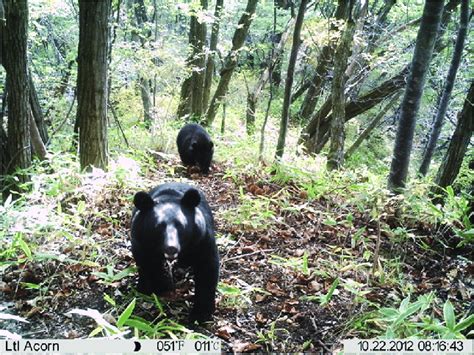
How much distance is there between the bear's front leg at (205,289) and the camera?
3.47 m

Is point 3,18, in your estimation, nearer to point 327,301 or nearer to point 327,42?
point 327,301

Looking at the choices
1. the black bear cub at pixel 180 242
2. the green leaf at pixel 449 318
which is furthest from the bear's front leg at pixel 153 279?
the green leaf at pixel 449 318

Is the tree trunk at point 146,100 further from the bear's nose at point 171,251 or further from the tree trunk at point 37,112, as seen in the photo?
the bear's nose at point 171,251

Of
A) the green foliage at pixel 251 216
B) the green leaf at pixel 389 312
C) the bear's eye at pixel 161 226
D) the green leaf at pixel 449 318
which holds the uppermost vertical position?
the bear's eye at pixel 161 226

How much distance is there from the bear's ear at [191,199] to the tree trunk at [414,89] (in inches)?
121

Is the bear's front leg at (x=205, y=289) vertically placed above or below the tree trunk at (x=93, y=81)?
below

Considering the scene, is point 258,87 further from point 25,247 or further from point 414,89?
point 25,247

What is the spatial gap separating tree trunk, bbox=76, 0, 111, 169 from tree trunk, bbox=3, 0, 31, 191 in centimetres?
72

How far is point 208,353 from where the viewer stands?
3029 millimetres

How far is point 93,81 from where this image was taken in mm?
5555

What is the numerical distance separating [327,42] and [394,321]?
6902 mm

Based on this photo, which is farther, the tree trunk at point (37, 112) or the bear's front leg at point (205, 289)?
the tree trunk at point (37, 112)

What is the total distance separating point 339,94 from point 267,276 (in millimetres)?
4418

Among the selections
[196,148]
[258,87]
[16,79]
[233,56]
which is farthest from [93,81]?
[233,56]
